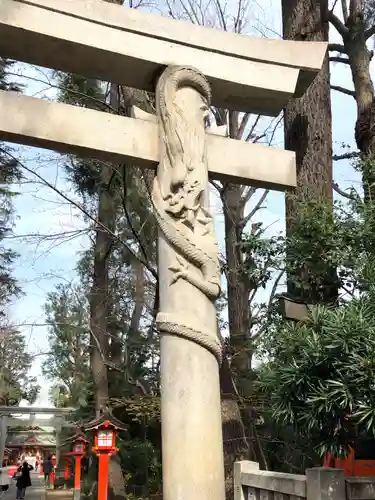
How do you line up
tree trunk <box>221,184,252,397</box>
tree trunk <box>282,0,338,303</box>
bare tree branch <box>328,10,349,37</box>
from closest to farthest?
tree trunk <box>282,0,338,303</box>
tree trunk <box>221,184,252,397</box>
bare tree branch <box>328,10,349,37</box>

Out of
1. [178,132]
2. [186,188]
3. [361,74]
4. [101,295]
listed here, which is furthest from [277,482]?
[101,295]

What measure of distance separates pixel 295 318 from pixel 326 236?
0.71 m

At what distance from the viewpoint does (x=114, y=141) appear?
3637 mm

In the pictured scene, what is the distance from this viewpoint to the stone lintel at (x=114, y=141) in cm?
350

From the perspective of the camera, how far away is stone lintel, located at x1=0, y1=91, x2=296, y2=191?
3502 millimetres

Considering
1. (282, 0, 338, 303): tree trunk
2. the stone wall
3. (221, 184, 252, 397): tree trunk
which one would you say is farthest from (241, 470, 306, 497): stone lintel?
(221, 184, 252, 397): tree trunk

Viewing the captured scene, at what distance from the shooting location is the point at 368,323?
3369 mm

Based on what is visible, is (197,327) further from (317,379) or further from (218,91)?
(218,91)

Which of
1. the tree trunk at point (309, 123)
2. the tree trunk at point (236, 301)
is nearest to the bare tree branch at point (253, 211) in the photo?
the tree trunk at point (236, 301)

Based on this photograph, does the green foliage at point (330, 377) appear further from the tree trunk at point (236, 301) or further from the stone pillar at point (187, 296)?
the tree trunk at point (236, 301)

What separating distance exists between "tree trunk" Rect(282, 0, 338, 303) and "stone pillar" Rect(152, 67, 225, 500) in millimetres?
2224

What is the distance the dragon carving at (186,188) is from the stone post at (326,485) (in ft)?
3.18

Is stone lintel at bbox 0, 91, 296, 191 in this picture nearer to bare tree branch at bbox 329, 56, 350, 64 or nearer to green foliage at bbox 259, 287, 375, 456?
green foliage at bbox 259, 287, 375, 456

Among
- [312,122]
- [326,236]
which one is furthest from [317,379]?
[312,122]
